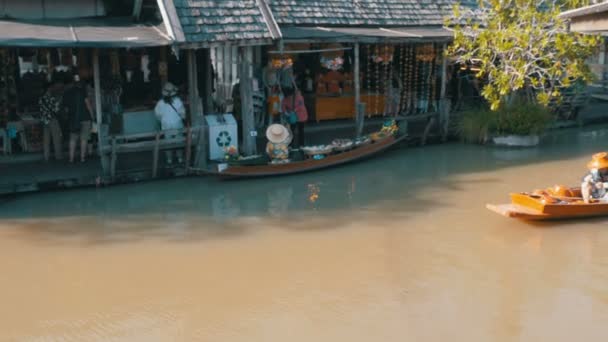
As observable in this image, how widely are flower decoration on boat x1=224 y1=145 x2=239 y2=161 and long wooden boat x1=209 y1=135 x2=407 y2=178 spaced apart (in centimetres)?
26

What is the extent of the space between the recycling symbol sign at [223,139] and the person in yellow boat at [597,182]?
6728 mm

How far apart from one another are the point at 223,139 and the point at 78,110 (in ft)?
9.30

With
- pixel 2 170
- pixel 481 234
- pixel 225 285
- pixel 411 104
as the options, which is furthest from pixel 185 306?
pixel 411 104

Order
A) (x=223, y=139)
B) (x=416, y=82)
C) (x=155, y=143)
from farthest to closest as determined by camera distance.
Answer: (x=416, y=82) → (x=223, y=139) → (x=155, y=143)

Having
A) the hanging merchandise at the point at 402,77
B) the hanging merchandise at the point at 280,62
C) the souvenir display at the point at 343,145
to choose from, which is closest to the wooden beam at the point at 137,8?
the hanging merchandise at the point at 280,62

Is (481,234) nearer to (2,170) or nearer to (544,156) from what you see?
(544,156)

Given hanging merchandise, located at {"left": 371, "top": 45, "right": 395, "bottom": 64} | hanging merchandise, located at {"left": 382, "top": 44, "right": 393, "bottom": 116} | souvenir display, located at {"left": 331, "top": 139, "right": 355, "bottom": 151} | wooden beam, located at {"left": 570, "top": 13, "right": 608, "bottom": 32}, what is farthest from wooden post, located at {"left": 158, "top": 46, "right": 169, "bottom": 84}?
wooden beam, located at {"left": 570, "top": 13, "right": 608, "bottom": 32}

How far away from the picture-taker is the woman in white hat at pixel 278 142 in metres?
13.8

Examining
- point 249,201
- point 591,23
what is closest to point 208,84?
point 249,201

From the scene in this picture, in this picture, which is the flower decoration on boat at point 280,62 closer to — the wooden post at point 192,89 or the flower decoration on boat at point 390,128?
the wooden post at point 192,89

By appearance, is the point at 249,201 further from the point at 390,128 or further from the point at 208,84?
the point at 390,128

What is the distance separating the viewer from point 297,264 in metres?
9.43

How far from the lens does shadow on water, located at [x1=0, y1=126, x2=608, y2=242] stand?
11109 mm

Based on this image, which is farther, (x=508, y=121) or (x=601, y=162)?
(x=508, y=121)
